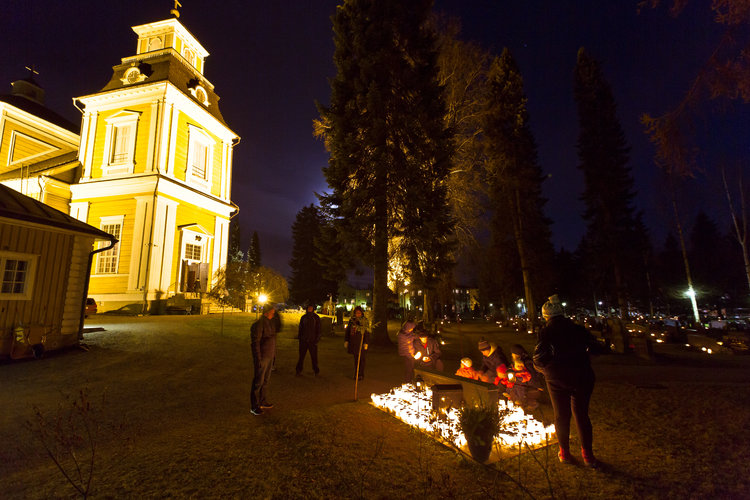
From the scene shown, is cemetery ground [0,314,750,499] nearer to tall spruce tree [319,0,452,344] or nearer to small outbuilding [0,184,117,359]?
small outbuilding [0,184,117,359]

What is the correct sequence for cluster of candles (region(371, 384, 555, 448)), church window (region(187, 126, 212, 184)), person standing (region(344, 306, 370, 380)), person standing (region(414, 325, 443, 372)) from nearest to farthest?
1. cluster of candles (region(371, 384, 555, 448))
2. person standing (region(414, 325, 443, 372))
3. person standing (region(344, 306, 370, 380))
4. church window (region(187, 126, 212, 184))

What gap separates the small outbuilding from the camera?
916cm

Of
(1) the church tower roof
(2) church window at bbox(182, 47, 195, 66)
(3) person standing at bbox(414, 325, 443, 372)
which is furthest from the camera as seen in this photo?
(2) church window at bbox(182, 47, 195, 66)

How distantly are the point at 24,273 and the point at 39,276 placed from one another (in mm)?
316

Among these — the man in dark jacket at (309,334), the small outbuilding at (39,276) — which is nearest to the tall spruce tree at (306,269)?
the small outbuilding at (39,276)

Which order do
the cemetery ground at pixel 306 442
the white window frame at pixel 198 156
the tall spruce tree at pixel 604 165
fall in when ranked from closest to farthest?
the cemetery ground at pixel 306 442 → the white window frame at pixel 198 156 → the tall spruce tree at pixel 604 165

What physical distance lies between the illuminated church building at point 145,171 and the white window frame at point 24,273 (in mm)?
10365

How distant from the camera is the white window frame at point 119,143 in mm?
21766

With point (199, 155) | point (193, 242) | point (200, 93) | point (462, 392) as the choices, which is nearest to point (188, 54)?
point (200, 93)

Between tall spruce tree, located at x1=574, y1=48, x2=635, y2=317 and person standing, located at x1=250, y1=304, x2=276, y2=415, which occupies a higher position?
tall spruce tree, located at x1=574, y1=48, x2=635, y2=317

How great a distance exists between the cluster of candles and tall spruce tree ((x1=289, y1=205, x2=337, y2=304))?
38.6 metres

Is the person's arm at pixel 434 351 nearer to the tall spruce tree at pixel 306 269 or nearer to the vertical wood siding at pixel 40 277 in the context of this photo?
the vertical wood siding at pixel 40 277

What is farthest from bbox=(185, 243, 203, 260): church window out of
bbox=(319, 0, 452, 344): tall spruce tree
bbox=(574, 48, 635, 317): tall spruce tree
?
bbox=(574, 48, 635, 317): tall spruce tree

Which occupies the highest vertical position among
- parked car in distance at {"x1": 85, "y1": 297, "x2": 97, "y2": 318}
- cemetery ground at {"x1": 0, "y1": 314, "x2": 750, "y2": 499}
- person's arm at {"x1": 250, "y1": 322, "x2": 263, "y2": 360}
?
parked car in distance at {"x1": 85, "y1": 297, "x2": 97, "y2": 318}
